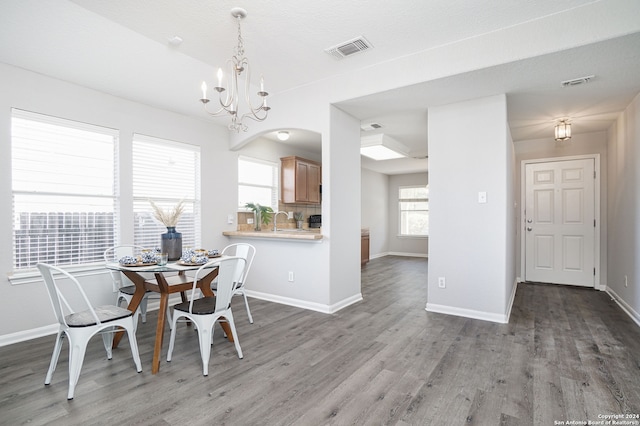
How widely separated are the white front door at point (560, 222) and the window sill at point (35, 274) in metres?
6.46

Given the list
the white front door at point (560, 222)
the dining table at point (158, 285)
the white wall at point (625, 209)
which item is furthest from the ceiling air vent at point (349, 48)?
the white front door at point (560, 222)

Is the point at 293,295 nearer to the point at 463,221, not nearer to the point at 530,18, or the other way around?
the point at 463,221

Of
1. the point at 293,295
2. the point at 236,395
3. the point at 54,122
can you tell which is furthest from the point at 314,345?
the point at 54,122

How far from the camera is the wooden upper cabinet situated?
6.04 metres

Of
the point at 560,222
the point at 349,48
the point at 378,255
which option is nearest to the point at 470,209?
the point at 349,48

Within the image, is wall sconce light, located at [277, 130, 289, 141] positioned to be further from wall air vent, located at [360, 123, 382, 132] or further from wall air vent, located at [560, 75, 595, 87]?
wall air vent, located at [560, 75, 595, 87]

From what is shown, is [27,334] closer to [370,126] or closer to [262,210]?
[262,210]

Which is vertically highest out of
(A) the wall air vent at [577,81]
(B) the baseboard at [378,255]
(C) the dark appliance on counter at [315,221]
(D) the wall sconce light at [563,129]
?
(A) the wall air vent at [577,81]

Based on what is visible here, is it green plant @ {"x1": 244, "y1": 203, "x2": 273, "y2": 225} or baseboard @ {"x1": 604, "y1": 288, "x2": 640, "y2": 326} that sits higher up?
green plant @ {"x1": 244, "y1": 203, "x2": 273, "y2": 225}

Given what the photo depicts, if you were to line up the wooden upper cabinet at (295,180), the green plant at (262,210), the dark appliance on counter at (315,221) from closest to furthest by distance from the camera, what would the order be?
the green plant at (262,210), the wooden upper cabinet at (295,180), the dark appliance on counter at (315,221)

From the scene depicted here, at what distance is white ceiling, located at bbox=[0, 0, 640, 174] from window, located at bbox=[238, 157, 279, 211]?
166 centimetres

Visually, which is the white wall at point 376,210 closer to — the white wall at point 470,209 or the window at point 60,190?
the white wall at point 470,209

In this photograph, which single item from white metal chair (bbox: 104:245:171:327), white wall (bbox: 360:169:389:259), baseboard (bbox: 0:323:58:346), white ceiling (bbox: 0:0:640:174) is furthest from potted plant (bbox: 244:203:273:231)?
white wall (bbox: 360:169:389:259)

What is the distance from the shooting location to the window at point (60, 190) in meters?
3.13
